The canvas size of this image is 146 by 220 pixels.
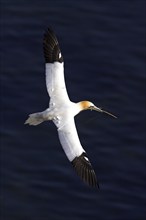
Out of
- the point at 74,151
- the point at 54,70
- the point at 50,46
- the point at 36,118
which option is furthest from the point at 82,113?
the point at 36,118

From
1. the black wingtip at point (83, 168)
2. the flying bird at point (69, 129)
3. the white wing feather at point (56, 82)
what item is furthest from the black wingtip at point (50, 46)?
the black wingtip at point (83, 168)

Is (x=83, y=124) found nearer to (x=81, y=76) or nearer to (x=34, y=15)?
(x=81, y=76)

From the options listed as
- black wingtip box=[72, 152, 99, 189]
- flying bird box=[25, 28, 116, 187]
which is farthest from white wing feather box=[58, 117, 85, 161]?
black wingtip box=[72, 152, 99, 189]

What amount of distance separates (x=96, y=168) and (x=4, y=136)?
3209 mm

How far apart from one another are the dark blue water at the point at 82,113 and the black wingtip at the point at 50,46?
19.3 feet

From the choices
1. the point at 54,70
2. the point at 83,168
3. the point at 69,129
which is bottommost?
the point at 83,168

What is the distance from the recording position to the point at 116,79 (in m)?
39.0

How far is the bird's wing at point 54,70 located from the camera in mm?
30039

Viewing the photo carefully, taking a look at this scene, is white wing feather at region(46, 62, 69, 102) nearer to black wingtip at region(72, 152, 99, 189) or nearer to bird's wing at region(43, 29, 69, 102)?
bird's wing at region(43, 29, 69, 102)

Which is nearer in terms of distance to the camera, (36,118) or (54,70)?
(36,118)

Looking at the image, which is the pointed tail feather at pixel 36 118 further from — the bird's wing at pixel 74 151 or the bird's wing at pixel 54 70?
the bird's wing at pixel 54 70

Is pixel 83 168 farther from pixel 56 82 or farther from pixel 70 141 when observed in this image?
pixel 56 82

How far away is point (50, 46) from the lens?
31219mm

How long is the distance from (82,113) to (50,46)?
23.3 ft
